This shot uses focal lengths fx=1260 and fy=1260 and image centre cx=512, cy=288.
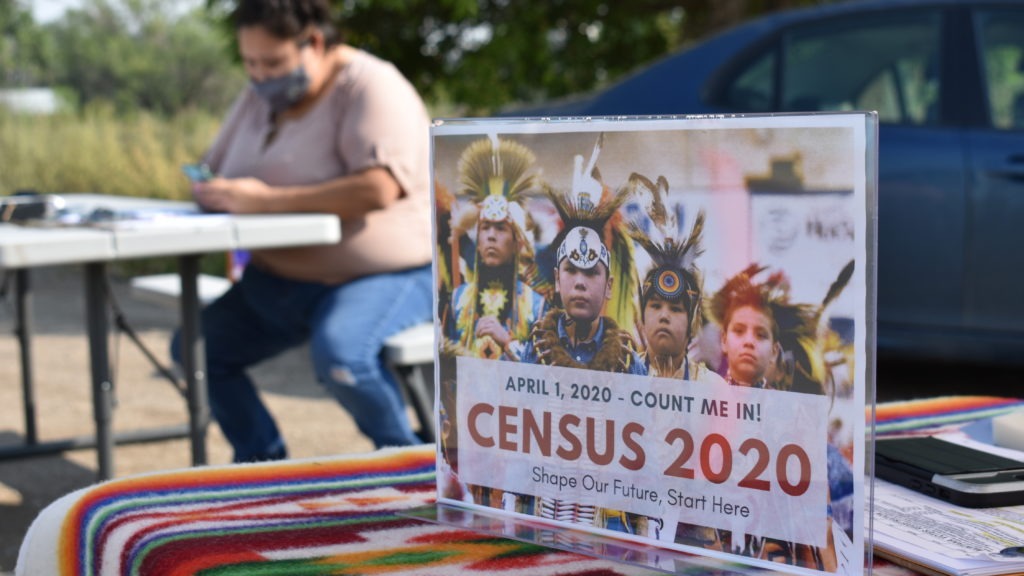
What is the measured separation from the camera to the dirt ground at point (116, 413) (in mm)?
3971

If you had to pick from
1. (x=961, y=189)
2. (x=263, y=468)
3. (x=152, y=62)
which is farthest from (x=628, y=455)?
(x=152, y=62)

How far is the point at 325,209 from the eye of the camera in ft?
10.3

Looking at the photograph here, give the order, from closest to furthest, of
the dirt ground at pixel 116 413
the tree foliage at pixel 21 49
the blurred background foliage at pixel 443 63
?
the dirt ground at pixel 116 413, the blurred background foliage at pixel 443 63, the tree foliage at pixel 21 49

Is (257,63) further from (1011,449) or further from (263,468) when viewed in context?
(1011,449)

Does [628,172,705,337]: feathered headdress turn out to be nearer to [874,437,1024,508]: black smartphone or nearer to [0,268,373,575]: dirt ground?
[874,437,1024,508]: black smartphone

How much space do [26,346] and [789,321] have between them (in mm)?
4078

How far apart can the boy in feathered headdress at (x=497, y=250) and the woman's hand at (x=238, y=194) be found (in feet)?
7.28

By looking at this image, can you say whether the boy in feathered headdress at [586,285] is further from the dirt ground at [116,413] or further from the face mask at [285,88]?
the dirt ground at [116,413]

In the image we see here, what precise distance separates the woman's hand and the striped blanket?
6.44 feet

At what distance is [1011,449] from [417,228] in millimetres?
2113

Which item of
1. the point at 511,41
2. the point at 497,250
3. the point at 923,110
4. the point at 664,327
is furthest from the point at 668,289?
the point at 511,41

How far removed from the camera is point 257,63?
3.30m

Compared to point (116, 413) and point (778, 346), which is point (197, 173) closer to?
point (116, 413)

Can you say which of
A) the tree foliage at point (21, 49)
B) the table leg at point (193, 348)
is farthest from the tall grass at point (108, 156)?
the tree foliage at point (21, 49)
